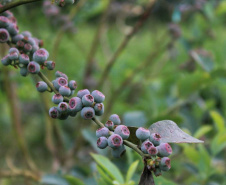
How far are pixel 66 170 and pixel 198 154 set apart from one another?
20.9 inches

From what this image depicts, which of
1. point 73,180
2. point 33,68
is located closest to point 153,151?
point 33,68

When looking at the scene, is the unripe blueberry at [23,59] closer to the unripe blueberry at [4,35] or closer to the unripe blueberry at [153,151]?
the unripe blueberry at [4,35]

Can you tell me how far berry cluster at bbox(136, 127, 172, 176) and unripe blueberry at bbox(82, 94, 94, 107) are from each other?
0.08 meters

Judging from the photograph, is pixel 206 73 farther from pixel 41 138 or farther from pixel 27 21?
pixel 41 138

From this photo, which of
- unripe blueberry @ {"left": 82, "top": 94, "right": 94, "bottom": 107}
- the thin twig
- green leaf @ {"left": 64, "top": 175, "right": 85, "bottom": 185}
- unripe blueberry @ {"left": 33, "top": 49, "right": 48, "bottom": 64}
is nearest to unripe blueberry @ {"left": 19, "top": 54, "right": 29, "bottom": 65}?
unripe blueberry @ {"left": 33, "top": 49, "right": 48, "bottom": 64}

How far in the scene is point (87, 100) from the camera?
529 mm

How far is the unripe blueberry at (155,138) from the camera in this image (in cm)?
51

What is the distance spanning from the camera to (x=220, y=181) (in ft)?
3.40

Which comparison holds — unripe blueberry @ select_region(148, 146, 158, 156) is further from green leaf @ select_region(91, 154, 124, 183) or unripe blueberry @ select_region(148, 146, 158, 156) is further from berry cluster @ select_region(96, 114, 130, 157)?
green leaf @ select_region(91, 154, 124, 183)

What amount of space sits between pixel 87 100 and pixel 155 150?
13 cm

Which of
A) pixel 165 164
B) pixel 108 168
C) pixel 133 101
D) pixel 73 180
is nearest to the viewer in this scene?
pixel 165 164

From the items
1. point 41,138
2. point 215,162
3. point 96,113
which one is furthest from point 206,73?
point 41,138

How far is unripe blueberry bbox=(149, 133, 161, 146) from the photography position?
20.1 inches

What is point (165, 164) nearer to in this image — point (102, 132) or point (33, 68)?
point (102, 132)
